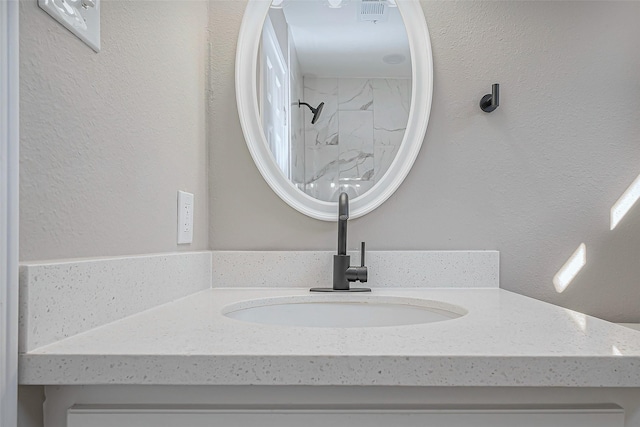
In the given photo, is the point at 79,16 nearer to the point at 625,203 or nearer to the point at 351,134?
the point at 351,134

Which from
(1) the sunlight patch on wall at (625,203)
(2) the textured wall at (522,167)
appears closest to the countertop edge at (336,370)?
(2) the textured wall at (522,167)

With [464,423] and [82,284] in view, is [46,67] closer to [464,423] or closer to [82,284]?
[82,284]

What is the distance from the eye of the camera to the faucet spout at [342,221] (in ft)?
3.66

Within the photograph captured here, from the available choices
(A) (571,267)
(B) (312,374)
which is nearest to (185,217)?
(B) (312,374)

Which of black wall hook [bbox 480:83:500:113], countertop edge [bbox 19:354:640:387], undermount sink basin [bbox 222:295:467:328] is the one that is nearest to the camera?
countertop edge [bbox 19:354:640:387]

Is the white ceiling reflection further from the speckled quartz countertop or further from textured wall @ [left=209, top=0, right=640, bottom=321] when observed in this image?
the speckled quartz countertop

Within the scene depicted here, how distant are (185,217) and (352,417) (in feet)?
2.17

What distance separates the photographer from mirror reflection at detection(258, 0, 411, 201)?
1.24m

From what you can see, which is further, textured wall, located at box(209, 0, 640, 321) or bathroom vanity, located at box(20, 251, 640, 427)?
textured wall, located at box(209, 0, 640, 321)

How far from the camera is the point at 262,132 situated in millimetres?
1244

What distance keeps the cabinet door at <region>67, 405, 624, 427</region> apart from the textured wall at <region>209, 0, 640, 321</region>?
0.69m

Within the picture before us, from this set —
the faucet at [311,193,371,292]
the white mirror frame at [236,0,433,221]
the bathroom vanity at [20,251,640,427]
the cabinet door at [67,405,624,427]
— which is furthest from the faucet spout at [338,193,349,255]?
the cabinet door at [67,405,624,427]

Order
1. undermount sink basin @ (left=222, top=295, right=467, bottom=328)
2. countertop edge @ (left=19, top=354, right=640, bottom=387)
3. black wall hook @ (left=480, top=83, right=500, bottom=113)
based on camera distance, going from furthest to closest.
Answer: black wall hook @ (left=480, top=83, right=500, bottom=113)
undermount sink basin @ (left=222, top=295, right=467, bottom=328)
countertop edge @ (left=19, top=354, right=640, bottom=387)

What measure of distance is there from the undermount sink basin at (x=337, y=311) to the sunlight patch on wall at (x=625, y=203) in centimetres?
63
